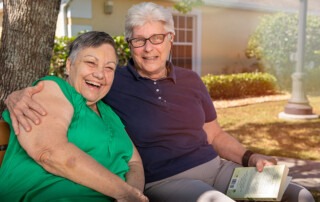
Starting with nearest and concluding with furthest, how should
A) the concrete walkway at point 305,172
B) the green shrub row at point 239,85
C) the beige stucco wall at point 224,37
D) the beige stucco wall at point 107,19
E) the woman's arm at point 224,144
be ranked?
1. the woman's arm at point 224,144
2. the concrete walkway at point 305,172
3. the beige stucco wall at point 107,19
4. the green shrub row at point 239,85
5. the beige stucco wall at point 224,37

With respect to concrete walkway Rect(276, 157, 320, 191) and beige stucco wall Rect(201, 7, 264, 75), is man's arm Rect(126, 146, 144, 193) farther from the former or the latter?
beige stucco wall Rect(201, 7, 264, 75)

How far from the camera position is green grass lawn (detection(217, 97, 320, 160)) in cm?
630

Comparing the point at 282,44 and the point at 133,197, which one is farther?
the point at 282,44

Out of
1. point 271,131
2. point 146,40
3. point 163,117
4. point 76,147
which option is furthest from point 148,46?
point 271,131

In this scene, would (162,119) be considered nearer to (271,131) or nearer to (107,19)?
(271,131)

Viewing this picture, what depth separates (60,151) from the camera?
81.9 inches

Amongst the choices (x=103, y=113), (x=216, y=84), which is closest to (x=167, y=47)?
(x=103, y=113)

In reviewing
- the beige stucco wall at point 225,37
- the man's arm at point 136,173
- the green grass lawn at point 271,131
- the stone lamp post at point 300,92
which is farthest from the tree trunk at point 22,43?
the beige stucco wall at point 225,37

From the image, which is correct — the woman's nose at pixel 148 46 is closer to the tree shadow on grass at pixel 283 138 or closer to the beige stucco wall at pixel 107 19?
the tree shadow on grass at pixel 283 138

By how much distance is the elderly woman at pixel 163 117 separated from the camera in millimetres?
2645

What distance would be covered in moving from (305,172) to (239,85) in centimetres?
664

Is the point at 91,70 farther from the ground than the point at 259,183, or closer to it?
farther from the ground

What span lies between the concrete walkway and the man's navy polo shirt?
202cm

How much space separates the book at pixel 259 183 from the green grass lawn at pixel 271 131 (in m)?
3.38
